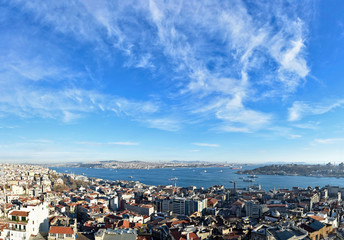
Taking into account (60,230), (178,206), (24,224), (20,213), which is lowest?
(178,206)

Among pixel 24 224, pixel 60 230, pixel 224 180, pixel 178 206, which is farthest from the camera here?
pixel 224 180

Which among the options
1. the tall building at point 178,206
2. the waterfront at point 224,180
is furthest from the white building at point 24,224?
the waterfront at point 224,180

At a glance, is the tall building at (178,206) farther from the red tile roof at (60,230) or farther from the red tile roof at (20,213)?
the red tile roof at (20,213)

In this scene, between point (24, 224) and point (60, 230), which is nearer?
point (24, 224)

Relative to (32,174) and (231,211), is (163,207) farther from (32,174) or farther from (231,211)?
(32,174)

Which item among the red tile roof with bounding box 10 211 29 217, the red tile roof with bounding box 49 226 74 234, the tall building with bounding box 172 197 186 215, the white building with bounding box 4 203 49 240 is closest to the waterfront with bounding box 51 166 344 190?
the tall building with bounding box 172 197 186 215

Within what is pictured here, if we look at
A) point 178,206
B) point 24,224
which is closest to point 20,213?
point 24,224

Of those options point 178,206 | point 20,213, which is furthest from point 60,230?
point 178,206

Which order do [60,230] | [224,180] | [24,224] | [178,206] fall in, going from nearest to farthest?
[24,224] < [60,230] < [178,206] < [224,180]

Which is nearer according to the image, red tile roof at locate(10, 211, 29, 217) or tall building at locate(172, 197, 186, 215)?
red tile roof at locate(10, 211, 29, 217)

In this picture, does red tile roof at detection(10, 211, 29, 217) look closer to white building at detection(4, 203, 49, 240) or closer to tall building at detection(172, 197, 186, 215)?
white building at detection(4, 203, 49, 240)

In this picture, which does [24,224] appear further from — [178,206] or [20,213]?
[178,206]

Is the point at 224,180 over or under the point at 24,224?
under

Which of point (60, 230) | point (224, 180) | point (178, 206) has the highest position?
point (60, 230)
